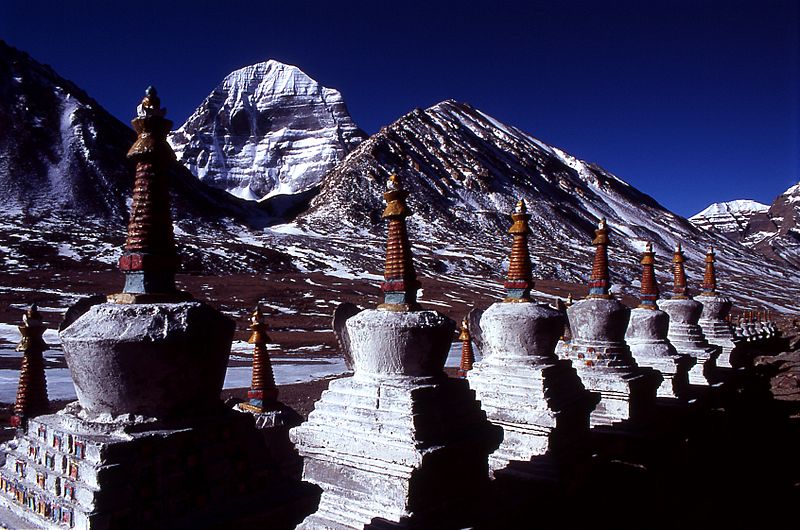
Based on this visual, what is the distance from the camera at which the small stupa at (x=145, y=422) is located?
264 centimetres

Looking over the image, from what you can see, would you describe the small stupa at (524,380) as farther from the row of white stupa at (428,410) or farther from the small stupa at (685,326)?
the small stupa at (685,326)

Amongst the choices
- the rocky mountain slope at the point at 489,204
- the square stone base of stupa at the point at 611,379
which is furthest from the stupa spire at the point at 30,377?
the rocky mountain slope at the point at 489,204

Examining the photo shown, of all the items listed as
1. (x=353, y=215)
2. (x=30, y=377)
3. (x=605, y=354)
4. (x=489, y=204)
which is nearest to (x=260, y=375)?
(x=30, y=377)

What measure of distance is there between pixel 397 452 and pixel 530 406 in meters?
1.77

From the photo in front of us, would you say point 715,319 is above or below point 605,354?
above

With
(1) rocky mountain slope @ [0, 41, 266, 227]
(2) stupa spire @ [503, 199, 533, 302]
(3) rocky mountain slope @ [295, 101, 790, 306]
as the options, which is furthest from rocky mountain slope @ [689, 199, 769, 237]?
(2) stupa spire @ [503, 199, 533, 302]

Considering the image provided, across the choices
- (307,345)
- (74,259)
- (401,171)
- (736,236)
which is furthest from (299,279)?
(736,236)

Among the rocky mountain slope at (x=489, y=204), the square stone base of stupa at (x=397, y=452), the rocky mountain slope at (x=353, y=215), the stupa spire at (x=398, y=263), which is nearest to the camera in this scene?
the square stone base of stupa at (x=397, y=452)

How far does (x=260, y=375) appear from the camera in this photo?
5945mm

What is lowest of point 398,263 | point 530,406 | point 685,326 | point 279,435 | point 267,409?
point 279,435

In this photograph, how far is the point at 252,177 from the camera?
11981 cm

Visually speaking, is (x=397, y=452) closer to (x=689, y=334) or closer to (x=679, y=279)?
(x=689, y=334)

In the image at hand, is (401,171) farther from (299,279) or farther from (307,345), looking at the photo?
(307,345)

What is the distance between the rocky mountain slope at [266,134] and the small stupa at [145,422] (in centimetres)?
11265
